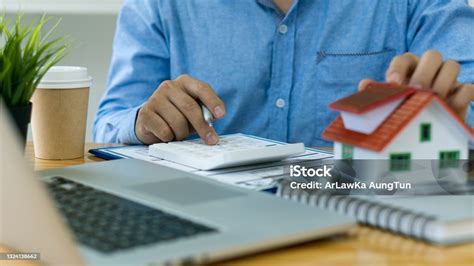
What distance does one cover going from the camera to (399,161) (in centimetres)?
79

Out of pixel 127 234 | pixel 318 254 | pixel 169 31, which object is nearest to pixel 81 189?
pixel 127 234

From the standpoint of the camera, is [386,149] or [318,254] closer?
[318,254]

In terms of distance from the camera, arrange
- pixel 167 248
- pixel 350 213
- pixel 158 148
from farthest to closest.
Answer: pixel 158 148 < pixel 350 213 < pixel 167 248

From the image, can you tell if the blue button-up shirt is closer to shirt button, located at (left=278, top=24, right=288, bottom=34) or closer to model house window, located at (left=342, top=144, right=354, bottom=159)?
shirt button, located at (left=278, top=24, right=288, bottom=34)

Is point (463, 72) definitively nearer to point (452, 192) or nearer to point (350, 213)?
point (452, 192)

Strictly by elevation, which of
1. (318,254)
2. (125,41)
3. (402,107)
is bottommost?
(318,254)

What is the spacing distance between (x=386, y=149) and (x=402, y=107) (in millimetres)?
55

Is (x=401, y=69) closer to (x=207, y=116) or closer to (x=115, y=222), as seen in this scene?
(x=207, y=116)

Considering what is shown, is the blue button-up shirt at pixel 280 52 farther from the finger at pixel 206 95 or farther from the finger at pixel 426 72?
the finger at pixel 426 72

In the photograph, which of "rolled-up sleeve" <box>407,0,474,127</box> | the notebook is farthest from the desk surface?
"rolled-up sleeve" <box>407,0,474,127</box>

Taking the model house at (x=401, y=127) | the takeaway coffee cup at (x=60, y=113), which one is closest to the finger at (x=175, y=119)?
the takeaway coffee cup at (x=60, y=113)

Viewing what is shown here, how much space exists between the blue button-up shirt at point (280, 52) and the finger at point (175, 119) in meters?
0.28

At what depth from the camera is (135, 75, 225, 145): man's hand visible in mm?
1117

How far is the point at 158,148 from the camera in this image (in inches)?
41.8
